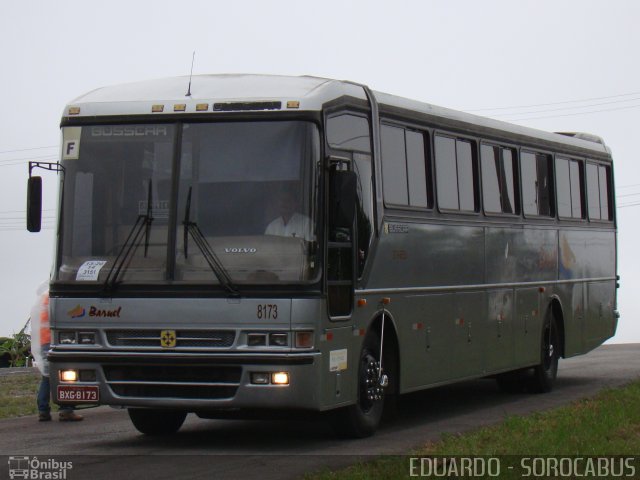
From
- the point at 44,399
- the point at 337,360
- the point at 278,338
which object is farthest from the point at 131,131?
the point at 44,399

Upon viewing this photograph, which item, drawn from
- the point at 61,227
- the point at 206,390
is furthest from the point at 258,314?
the point at 61,227

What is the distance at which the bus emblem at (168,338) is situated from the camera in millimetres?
12625

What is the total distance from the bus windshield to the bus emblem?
1.50 feet

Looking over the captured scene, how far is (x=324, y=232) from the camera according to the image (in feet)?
41.7

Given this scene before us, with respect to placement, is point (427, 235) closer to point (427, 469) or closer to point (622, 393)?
point (622, 393)

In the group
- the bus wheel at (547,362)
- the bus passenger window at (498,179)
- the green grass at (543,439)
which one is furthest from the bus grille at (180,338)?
the bus wheel at (547,362)

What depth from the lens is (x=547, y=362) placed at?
1997 cm

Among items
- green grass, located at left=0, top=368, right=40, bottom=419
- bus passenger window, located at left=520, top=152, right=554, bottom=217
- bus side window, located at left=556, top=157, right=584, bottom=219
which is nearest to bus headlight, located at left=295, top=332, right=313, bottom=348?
green grass, located at left=0, top=368, right=40, bottom=419

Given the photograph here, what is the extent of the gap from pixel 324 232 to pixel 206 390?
5.69ft

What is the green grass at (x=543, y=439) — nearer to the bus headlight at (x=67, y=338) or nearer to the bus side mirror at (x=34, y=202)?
the bus headlight at (x=67, y=338)

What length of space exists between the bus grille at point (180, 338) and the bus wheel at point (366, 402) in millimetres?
1622

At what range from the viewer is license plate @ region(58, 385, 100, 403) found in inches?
506

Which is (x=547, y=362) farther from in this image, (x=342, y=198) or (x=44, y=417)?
(x=342, y=198)

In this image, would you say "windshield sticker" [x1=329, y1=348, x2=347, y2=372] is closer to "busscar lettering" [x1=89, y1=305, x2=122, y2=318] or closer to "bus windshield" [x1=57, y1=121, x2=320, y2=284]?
"bus windshield" [x1=57, y1=121, x2=320, y2=284]
